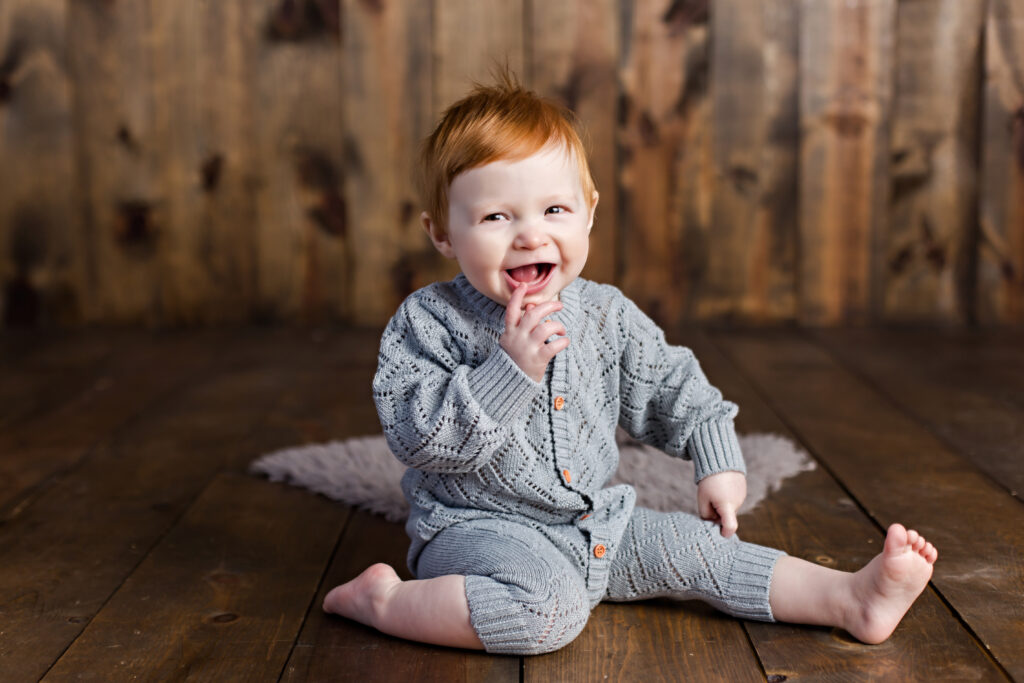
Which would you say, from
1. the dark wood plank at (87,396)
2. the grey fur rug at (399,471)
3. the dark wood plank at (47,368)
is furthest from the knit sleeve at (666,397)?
the dark wood plank at (47,368)

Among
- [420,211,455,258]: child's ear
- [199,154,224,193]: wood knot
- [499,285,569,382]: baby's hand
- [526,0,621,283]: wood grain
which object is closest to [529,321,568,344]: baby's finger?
[499,285,569,382]: baby's hand

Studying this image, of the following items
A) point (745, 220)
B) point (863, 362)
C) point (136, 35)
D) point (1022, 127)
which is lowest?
point (863, 362)

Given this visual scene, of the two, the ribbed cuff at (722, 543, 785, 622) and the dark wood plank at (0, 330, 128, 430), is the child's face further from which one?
the dark wood plank at (0, 330, 128, 430)

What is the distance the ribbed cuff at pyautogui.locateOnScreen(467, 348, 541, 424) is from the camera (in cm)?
99

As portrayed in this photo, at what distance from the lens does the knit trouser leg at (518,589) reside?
967mm

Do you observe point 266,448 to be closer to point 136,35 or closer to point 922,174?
point 136,35

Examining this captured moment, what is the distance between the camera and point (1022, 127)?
7.86ft

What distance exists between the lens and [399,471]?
149 cm

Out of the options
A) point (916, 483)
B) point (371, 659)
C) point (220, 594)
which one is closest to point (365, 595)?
point (371, 659)

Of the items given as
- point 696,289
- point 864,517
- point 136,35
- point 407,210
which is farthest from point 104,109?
point 864,517

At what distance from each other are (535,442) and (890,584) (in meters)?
0.34

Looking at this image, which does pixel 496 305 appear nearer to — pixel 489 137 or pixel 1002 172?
pixel 489 137

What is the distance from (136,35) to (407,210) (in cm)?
69

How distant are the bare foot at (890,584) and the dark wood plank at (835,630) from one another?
0.02 metres
